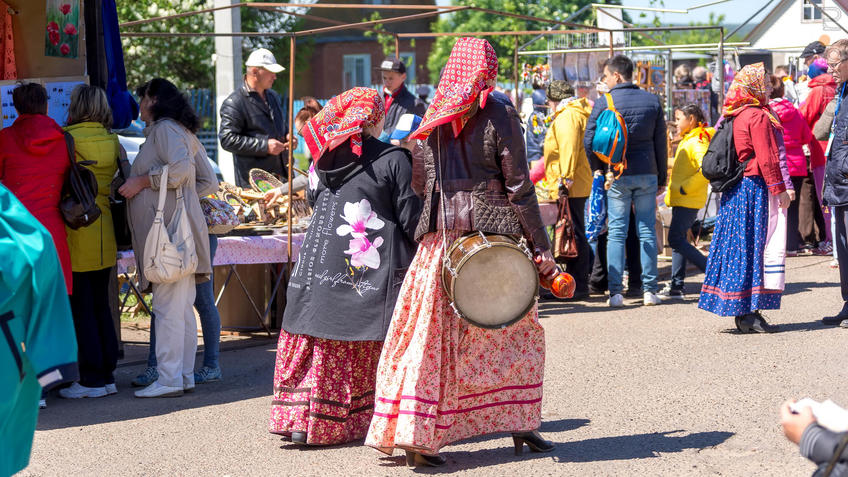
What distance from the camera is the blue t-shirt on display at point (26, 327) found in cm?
284

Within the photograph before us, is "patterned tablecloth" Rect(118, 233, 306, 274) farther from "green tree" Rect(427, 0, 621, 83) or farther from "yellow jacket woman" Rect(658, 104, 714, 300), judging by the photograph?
"green tree" Rect(427, 0, 621, 83)

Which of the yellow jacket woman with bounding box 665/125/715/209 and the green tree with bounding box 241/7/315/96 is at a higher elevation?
the green tree with bounding box 241/7/315/96

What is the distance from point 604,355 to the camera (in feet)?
24.3

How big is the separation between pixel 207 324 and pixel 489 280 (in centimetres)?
268

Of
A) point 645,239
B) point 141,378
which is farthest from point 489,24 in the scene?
point 141,378

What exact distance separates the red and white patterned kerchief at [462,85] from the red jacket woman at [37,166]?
2292 mm

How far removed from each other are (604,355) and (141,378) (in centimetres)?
302

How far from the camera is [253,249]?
7719 mm

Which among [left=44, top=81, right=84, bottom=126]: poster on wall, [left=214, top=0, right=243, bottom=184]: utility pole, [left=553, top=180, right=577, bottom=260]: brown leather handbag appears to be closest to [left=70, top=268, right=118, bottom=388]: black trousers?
[left=44, top=81, right=84, bottom=126]: poster on wall

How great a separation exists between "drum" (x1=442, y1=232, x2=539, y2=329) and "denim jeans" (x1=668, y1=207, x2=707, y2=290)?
4.97 m

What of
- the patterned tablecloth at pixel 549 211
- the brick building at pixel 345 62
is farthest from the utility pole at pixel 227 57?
the brick building at pixel 345 62

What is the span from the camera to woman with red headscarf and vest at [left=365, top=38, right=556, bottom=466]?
4844mm

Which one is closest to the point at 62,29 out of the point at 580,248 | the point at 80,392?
the point at 80,392

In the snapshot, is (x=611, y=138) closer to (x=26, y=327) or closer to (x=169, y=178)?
(x=169, y=178)
